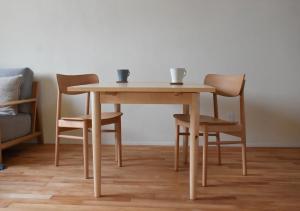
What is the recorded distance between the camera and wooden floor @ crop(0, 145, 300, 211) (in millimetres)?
1668

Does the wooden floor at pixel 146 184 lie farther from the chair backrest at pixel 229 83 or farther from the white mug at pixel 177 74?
the white mug at pixel 177 74

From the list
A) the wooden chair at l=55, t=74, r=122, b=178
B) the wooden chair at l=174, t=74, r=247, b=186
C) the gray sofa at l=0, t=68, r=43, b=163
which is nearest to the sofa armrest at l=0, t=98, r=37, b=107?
the gray sofa at l=0, t=68, r=43, b=163

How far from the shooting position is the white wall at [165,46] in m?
2.85

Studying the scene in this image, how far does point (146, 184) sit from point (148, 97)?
672 mm

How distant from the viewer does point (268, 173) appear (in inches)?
86.1

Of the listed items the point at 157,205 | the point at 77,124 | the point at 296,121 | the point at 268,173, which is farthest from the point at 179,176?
the point at 296,121

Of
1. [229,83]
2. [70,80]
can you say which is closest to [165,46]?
[229,83]

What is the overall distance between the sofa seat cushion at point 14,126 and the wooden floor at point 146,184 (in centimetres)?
22

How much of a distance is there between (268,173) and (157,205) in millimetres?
1039

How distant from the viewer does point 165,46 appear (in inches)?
115

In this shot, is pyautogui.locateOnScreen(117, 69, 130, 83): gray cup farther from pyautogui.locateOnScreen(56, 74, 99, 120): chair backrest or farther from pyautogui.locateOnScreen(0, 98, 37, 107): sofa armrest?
pyautogui.locateOnScreen(0, 98, 37, 107): sofa armrest

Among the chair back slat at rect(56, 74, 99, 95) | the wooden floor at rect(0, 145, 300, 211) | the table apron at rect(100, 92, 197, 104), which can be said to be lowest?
the wooden floor at rect(0, 145, 300, 211)

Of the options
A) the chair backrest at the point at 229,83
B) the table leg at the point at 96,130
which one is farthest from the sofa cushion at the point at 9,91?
the chair backrest at the point at 229,83

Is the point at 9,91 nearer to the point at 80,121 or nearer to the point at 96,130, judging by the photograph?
the point at 80,121
